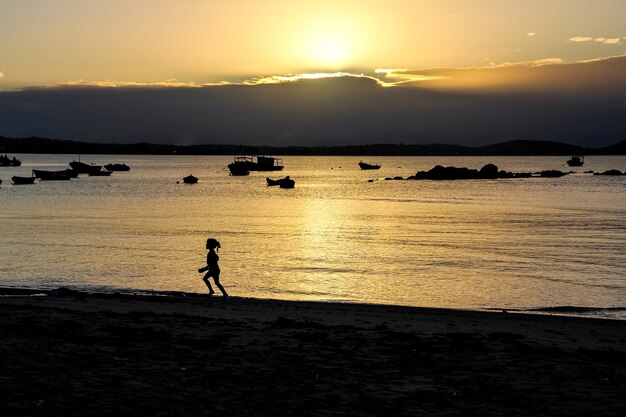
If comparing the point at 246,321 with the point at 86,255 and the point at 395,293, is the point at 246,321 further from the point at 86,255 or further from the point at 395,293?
the point at 86,255

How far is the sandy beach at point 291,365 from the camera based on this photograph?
972cm

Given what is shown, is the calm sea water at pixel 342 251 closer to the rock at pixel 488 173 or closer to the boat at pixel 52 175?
the boat at pixel 52 175

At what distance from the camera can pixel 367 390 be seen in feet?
34.7

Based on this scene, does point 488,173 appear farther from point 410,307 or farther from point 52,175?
point 410,307

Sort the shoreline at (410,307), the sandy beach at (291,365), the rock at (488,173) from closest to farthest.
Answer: the sandy beach at (291,365) → the shoreline at (410,307) → the rock at (488,173)

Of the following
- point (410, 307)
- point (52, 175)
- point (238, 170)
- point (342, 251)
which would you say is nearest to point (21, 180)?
A: point (52, 175)

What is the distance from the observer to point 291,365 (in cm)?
1205

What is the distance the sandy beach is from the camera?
383 inches

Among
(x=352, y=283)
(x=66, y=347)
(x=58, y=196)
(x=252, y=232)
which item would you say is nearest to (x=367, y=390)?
(x=66, y=347)

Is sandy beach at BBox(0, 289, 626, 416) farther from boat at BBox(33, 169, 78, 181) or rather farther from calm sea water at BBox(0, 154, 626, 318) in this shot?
boat at BBox(33, 169, 78, 181)

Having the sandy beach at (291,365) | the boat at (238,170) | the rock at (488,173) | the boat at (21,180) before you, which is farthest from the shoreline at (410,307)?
the boat at (238,170)

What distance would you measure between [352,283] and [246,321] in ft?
45.6

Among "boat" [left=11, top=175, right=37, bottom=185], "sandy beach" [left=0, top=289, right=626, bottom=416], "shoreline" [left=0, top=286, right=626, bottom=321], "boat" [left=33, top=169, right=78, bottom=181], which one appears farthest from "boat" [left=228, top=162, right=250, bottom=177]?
"sandy beach" [left=0, top=289, right=626, bottom=416]

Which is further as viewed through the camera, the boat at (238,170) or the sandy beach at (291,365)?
the boat at (238,170)
